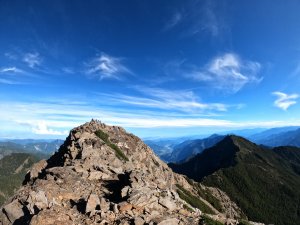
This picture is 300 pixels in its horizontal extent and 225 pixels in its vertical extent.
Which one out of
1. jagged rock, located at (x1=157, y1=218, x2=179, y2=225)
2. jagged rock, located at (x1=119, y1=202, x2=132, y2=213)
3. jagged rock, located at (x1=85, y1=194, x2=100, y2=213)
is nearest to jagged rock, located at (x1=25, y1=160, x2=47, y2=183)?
jagged rock, located at (x1=85, y1=194, x2=100, y2=213)

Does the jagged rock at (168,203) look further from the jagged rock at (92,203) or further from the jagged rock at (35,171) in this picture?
the jagged rock at (35,171)

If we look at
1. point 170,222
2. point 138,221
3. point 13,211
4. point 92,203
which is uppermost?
point 92,203

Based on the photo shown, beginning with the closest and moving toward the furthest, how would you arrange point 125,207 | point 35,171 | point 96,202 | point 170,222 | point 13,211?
point 170,222 < point 125,207 < point 96,202 < point 13,211 < point 35,171

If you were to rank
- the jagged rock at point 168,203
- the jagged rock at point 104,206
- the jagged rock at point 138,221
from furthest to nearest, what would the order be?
the jagged rock at point 168,203, the jagged rock at point 104,206, the jagged rock at point 138,221

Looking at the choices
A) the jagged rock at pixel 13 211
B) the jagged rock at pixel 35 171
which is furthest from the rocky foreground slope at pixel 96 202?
the jagged rock at pixel 35 171

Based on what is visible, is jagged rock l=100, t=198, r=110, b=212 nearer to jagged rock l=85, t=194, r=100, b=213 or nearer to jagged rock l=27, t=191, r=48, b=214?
jagged rock l=85, t=194, r=100, b=213

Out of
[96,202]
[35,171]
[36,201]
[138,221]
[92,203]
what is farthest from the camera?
[35,171]

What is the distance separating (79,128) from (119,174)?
114047 millimetres

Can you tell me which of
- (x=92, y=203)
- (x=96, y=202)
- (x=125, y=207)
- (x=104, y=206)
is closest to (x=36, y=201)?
(x=92, y=203)

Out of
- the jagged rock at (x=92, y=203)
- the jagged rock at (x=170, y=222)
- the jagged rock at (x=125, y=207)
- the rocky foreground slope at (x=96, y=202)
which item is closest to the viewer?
the jagged rock at (x=170, y=222)

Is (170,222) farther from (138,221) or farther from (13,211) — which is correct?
(13,211)

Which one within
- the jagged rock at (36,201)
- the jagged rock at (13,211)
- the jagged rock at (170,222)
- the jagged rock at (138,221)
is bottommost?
the jagged rock at (13,211)

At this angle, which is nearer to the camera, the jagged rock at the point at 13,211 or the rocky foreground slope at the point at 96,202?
the rocky foreground slope at the point at 96,202

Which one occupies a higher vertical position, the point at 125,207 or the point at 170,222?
the point at 125,207
